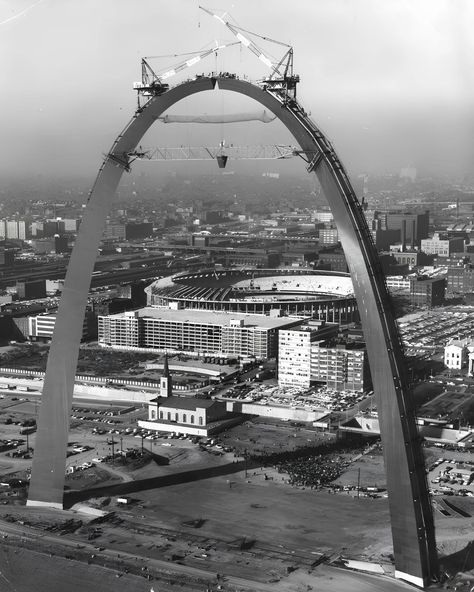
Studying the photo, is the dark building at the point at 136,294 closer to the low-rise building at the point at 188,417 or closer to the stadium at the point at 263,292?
the stadium at the point at 263,292

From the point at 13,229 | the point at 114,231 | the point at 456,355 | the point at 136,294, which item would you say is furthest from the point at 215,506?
the point at 13,229

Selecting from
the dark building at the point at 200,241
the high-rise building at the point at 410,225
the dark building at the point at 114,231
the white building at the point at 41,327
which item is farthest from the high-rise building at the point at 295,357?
the dark building at the point at 114,231

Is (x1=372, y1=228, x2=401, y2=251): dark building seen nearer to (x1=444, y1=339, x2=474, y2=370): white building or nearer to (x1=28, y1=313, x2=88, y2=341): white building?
(x1=28, y1=313, x2=88, y2=341): white building

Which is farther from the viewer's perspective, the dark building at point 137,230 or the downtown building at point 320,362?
the dark building at point 137,230

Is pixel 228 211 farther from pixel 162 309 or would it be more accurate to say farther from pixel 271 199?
pixel 162 309

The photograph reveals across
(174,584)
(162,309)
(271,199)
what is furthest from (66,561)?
(271,199)

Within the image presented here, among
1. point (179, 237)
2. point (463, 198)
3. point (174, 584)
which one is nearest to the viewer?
point (174, 584)
